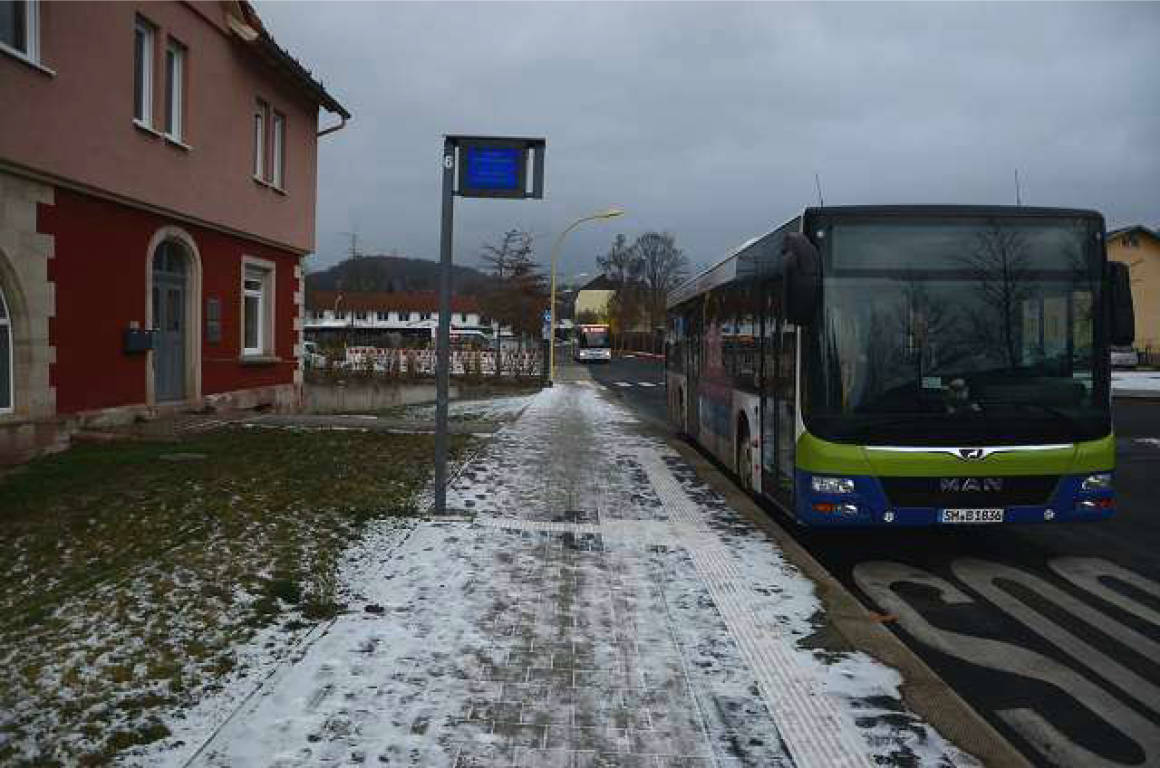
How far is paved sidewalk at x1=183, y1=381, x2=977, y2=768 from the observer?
378cm

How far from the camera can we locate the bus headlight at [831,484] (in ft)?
22.7

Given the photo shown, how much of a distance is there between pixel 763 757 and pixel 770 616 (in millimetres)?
1973

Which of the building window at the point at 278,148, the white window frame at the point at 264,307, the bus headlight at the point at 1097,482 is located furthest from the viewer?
→ the building window at the point at 278,148

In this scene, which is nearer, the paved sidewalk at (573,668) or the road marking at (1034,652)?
the paved sidewalk at (573,668)

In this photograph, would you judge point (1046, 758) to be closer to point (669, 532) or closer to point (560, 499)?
point (669, 532)

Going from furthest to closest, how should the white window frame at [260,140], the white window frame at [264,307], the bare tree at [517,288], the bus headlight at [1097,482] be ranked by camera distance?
the bare tree at [517,288]
the white window frame at [264,307]
the white window frame at [260,140]
the bus headlight at [1097,482]

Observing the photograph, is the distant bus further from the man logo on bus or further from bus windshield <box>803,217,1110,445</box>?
the man logo on bus

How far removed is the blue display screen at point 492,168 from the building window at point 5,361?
572 cm

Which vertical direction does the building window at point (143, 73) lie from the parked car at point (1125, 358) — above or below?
above

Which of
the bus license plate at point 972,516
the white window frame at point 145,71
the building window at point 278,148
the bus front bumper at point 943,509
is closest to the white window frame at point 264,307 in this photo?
the building window at point 278,148

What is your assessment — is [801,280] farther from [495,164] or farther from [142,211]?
[142,211]

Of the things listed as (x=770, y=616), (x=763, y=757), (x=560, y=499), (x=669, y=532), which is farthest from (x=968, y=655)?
(x=560, y=499)

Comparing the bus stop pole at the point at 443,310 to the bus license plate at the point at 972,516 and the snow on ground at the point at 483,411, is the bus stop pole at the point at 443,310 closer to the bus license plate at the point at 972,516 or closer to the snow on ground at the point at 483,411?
the bus license plate at the point at 972,516

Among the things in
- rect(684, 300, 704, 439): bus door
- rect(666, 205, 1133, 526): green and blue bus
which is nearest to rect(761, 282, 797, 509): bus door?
rect(666, 205, 1133, 526): green and blue bus
